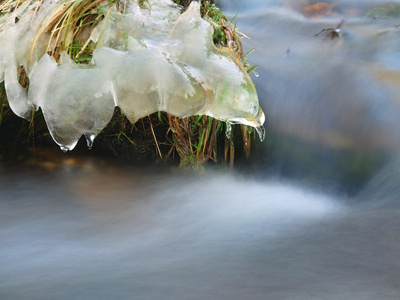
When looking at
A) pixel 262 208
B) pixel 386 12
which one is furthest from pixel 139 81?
pixel 386 12

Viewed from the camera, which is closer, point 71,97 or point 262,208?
point 71,97

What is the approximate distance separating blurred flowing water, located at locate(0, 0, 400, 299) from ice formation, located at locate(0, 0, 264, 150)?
0.41 meters

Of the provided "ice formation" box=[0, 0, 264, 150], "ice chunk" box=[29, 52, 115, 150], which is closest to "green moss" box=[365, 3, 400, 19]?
"ice formation" box=[0, 0, 264, 150]

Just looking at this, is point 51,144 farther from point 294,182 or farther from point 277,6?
point 277,6

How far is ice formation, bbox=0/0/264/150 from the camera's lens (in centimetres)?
217

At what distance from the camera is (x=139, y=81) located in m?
2.15

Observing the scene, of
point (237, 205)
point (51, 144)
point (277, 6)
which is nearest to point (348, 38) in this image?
point (277, 6)

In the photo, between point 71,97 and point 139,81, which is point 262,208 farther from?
point 71,97

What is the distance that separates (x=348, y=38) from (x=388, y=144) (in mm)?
1380

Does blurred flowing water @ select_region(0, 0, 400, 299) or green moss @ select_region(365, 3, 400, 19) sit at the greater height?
green moss @ select_region(365, 3, 400, 19)

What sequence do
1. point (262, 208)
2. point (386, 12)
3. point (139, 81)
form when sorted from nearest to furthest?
point (139, 81), point (262, 208), point (386, 12)

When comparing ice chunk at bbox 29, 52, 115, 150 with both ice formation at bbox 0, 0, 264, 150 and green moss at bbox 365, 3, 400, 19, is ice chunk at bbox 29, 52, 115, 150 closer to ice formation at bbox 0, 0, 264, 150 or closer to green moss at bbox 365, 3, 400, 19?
ice formation at bbox 0, 0, 264, 150

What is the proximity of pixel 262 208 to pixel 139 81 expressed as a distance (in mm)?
862

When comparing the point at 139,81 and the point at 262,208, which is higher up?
the point at 139,81
